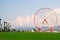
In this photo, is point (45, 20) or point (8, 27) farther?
point (8, 27)

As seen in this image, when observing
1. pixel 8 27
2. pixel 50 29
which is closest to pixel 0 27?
pixel 8 27

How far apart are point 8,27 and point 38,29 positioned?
2309 centimetres

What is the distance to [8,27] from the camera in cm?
9450

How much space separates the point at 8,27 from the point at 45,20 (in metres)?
31.3

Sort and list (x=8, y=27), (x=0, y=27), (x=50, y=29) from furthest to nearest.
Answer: (x=8, y=27) → (x=0, y=27) → (x=50, y=29)

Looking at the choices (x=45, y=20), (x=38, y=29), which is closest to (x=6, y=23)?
(x=38, y=29)

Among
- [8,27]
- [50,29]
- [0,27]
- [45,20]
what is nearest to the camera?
[45,20]

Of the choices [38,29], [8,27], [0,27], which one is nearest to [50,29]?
[38,29]

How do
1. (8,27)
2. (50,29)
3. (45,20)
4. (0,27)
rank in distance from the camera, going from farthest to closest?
(8,27)
(0,27)
(50,29)
(45,20)

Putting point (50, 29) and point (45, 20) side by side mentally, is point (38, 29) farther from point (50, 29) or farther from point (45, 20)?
point (45, 20)

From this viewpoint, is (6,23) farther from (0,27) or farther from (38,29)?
(38,29)

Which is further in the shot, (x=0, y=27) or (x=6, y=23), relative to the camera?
(x=6, y=23)

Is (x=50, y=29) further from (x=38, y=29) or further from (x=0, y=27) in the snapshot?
(x=0, y=27)

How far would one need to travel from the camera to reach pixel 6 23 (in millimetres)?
96500
